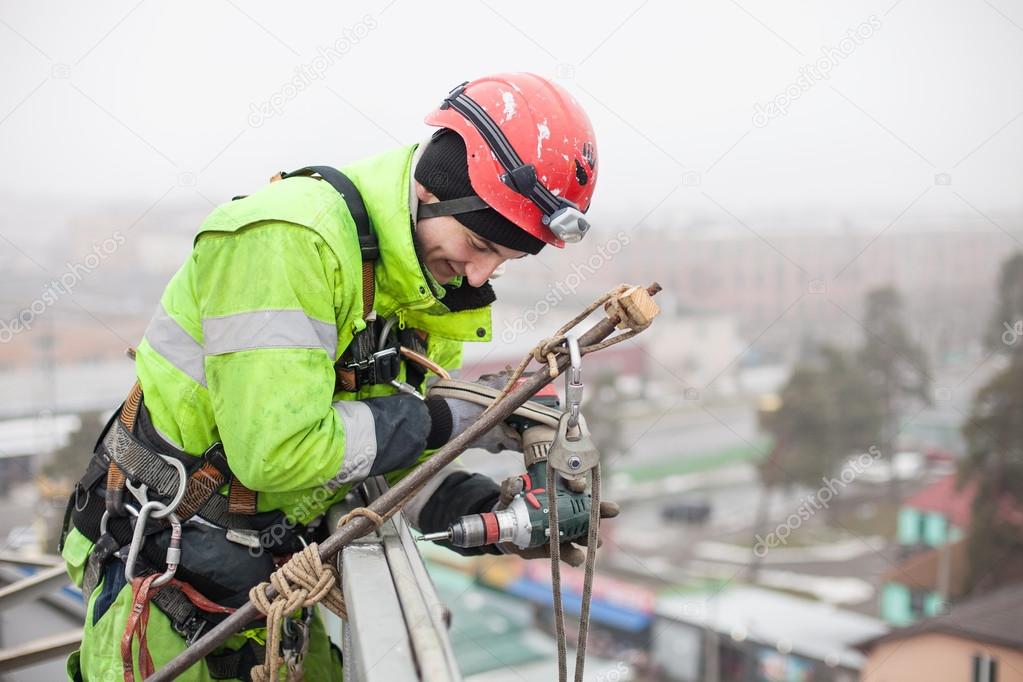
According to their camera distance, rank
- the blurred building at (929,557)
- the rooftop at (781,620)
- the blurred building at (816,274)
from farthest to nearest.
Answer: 1. the blurred building at (816,274)
2. the blurred building at (929,557)
3. the rooftop at (781,620)

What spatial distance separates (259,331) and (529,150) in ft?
2.45

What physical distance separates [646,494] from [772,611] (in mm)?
11972

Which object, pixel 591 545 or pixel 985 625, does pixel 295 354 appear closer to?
pixel 591 545

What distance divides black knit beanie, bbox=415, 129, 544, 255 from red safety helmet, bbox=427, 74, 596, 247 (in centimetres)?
3

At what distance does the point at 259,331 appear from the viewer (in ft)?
5.57

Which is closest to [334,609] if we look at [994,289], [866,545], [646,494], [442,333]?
[442,333]

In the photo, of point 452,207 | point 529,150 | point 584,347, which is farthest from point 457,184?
point 584,347

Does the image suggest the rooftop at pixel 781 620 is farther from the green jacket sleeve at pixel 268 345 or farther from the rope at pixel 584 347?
the green jacket sleeve at pixel 268 345

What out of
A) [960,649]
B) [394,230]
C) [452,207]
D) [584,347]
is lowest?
[584,347]

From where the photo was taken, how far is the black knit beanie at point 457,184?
204 centimetres

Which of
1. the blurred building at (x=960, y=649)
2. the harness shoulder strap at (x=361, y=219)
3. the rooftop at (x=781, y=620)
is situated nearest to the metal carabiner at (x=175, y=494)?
the harness shoulder strap at (x=361, y=219)

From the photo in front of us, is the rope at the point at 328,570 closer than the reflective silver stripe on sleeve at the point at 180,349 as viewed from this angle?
Yes

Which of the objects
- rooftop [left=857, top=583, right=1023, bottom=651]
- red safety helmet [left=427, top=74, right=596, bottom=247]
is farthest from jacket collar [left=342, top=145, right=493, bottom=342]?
rooftop [left=857, top=583, right=1023, bottom=651]

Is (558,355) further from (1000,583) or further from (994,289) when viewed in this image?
(994,289)
